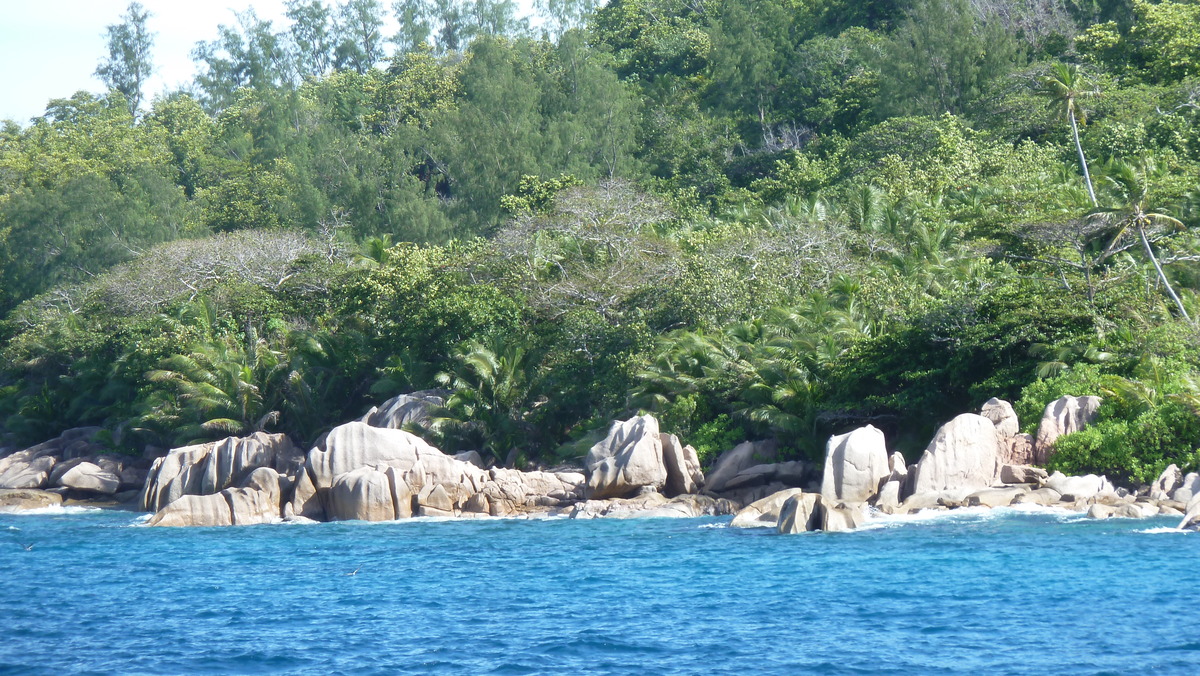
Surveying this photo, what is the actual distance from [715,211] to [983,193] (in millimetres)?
14026

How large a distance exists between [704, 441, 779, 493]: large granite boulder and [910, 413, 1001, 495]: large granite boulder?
4.72m

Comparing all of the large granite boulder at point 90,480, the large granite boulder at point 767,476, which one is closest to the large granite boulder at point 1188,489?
the large granite boulder at point 767,476

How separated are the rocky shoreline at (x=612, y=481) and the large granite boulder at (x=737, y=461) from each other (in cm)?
3

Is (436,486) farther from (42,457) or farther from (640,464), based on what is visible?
(42,457)

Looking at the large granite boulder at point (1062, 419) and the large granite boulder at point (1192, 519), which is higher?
the large granite boulder at point (1062, 419)

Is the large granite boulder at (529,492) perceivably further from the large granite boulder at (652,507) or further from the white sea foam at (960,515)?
the white sea foam at (960,515)

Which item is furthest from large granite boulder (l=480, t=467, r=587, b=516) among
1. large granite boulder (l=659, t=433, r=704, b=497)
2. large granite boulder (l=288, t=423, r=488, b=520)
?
large granite boulder (l=659, t=433, r=704, b=497)

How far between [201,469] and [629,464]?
1134 centimetres

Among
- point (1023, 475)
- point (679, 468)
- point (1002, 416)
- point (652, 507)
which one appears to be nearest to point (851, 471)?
point (1023, 475)

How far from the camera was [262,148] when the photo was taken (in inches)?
2426

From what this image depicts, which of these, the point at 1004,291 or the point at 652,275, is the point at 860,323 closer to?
the point at 1004,291

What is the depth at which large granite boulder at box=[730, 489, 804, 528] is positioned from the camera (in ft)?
74.2

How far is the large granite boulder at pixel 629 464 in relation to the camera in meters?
26.0

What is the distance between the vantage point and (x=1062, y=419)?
23266 millimetres
